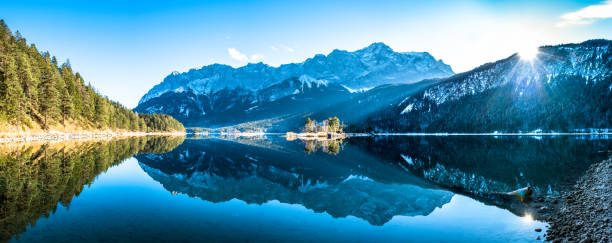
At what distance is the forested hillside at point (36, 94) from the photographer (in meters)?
64.6

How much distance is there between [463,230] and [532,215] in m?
5.77

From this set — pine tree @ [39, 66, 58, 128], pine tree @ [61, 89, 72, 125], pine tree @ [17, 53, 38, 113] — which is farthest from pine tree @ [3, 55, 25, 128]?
pine tree @ [61, 89, 72, 125]

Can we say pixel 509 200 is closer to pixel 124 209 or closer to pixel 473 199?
pixel 473 199

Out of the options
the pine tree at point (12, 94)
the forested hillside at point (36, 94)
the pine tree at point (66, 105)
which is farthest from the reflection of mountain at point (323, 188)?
the pine tree at point (66, 105)

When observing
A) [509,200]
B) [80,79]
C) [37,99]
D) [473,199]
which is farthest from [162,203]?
[80,79]

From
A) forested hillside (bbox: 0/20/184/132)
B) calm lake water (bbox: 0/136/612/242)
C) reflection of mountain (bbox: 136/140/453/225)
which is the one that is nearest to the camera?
calm lake water (bbox: 0/136/612/242)

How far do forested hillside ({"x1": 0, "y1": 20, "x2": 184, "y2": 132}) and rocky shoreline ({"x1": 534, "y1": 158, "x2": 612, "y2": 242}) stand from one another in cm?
8520

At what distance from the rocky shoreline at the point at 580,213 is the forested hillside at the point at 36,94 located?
85.2m

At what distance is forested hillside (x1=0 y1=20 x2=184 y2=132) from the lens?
212 ft

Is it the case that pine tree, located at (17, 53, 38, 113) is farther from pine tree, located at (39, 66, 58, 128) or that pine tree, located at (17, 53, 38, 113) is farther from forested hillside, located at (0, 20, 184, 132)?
pine tree, located at (39, 66, 58, 128)

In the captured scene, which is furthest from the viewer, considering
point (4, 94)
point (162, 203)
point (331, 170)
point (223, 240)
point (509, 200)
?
point (4, 94)

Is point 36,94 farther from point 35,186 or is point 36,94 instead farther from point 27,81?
point 35,186

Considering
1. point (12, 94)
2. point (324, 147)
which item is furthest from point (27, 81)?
point (324, 147)

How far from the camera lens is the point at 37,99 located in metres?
76.4
